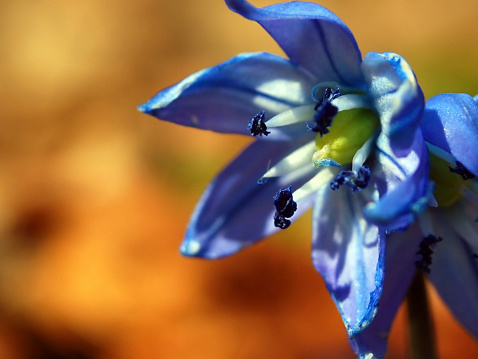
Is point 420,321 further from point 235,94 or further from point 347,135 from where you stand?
point 235,94

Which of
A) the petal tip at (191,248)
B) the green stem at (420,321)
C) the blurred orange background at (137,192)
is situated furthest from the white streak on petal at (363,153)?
the blurred orange background at (137,192)

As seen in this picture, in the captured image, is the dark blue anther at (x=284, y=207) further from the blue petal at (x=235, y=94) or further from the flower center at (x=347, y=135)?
the blue petal at (x=235, y=94)

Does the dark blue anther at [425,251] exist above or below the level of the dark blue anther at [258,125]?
below

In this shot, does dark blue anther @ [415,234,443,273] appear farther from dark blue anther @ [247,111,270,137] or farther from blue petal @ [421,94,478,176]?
dark blue anther @ [247,111,270,137]

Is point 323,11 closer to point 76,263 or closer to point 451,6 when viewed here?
point 76,263

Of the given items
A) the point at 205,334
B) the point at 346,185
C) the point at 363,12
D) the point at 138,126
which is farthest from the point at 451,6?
the point at 346,185

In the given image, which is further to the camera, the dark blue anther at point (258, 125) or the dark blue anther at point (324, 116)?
the dark blue anther at point (258, 125)
